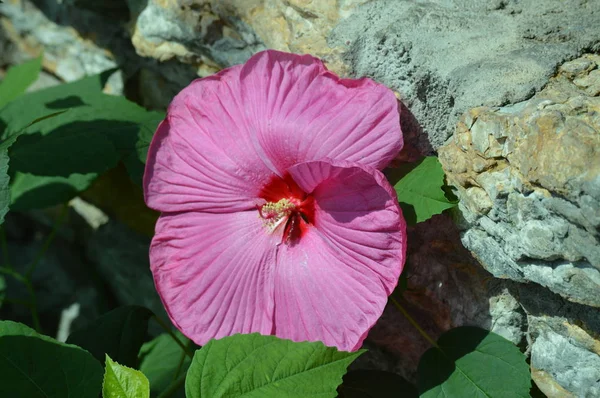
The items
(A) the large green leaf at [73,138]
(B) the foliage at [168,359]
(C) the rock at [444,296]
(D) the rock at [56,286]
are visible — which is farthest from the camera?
(D) the rock at [56,286]

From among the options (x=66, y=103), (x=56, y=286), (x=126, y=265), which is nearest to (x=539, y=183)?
(x=66, y=103)

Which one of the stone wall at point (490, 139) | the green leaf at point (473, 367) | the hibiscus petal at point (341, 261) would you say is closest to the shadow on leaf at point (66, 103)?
the stone wall at point (490, 139)

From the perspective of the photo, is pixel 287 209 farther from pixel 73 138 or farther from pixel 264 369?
pixel 73 138

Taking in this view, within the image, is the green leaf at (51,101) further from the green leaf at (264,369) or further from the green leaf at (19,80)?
the green leaf at (264,369)

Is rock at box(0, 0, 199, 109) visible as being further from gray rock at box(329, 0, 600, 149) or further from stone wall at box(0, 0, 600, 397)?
gray rock at box(329, 0, 600, 149)

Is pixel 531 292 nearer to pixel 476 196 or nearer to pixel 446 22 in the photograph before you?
pixel 476 196

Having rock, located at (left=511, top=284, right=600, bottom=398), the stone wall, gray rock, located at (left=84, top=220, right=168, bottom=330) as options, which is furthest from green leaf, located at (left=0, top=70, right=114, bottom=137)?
rock, located at (left=511, top=284, right=600, bottom=398)

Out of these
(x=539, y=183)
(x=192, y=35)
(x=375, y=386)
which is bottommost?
(x=375, y=386)
